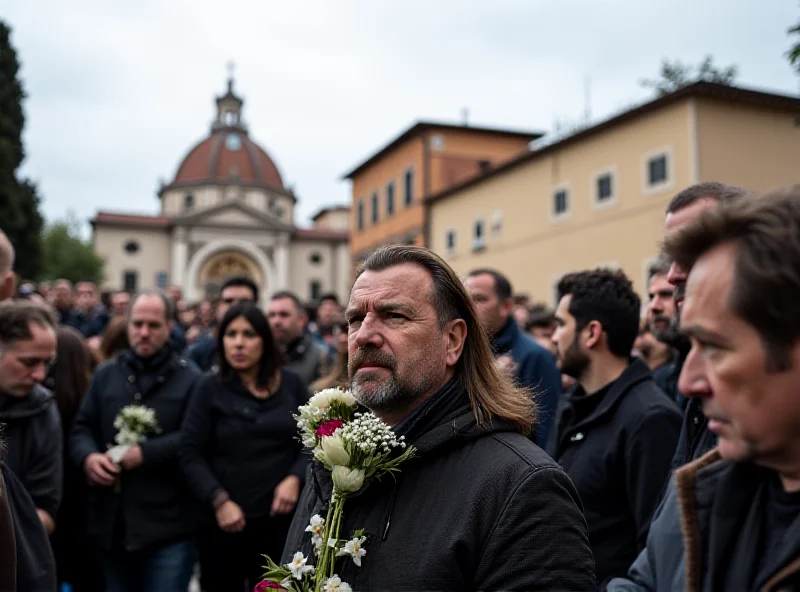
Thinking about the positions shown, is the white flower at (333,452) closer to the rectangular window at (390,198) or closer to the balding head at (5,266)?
the balding head at (5,266)

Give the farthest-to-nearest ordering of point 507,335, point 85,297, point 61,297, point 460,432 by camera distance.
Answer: point 85,297 < point 61,297 < point 507,335 < point 460,432

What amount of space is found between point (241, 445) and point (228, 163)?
7402 centimetres

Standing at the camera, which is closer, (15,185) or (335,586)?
(335,586)

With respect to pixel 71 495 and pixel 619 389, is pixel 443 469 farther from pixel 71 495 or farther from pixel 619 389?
pixel 71 495

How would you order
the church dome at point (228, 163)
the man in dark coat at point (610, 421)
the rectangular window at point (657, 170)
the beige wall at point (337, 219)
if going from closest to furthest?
the man in dark coat at point (610, 421) → the rectangular window at point (657, 170) → the church dome at point (228, 163) → the beige wall at point (337, 219)

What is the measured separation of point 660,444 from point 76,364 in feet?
13.7

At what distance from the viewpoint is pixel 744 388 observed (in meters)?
1.48

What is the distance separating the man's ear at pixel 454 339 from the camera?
2836mm

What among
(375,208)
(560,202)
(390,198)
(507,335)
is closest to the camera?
(507,335)

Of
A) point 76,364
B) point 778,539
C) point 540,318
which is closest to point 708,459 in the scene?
point 778,539

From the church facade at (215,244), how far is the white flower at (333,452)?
58.9 meters

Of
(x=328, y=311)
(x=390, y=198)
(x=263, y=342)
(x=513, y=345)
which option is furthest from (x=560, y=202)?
(x=263, y=342)

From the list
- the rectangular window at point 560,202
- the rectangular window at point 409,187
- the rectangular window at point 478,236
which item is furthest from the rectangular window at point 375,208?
the rectangular window at point 560,202

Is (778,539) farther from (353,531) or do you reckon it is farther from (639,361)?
(639,361)
